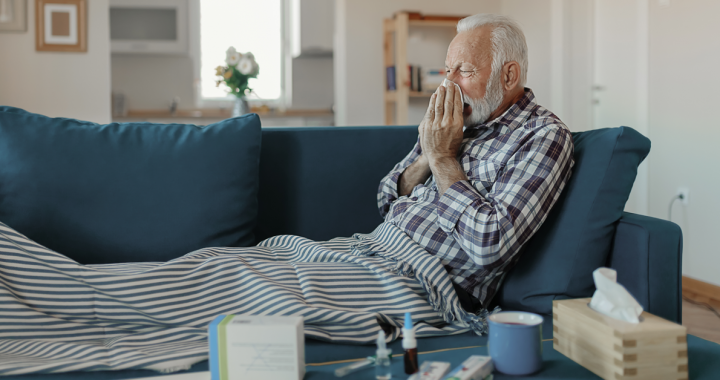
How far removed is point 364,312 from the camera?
121 cm

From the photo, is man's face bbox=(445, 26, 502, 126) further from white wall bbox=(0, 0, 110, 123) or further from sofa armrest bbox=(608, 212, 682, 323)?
white wall bbox=(0, 0, 110, 123)

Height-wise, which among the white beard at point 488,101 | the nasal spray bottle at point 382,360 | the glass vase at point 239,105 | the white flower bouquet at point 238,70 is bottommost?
the nasal spray bottle at point 382,360

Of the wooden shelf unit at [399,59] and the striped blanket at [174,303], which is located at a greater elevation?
the wooden shelf unit at [399,59]

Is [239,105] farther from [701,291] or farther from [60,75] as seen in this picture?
[701,291]

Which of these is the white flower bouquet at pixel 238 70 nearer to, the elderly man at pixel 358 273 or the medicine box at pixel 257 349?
the elderly man at pixel 358 273

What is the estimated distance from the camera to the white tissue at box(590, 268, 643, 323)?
0.94 metres

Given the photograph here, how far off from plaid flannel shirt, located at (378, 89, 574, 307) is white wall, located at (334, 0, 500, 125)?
11.5 feet

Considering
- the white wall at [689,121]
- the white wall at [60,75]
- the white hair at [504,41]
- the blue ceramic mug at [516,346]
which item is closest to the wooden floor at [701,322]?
the white wall at [689,121]

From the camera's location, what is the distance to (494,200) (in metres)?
1.28

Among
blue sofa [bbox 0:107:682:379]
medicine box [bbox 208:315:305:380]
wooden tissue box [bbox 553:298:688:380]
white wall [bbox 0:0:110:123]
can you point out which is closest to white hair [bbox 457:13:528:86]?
blue sofa [bbox 0:107:682:379]

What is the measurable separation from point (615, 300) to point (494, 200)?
38 centimetres

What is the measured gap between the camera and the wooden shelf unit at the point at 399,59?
4.77m

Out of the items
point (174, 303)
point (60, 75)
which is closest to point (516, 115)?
point (174, 303)

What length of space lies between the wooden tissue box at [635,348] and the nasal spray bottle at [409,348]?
0.30m
